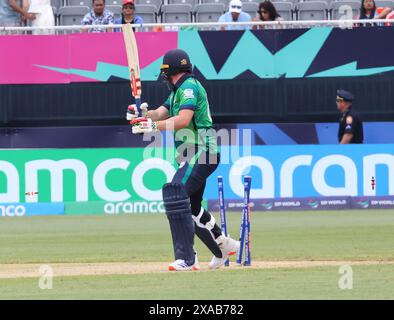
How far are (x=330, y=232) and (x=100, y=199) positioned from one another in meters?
5.29

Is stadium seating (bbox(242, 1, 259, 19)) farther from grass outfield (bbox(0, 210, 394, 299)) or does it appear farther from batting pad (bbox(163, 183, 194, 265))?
batting pad (bbox(163, 183, 194, 265))

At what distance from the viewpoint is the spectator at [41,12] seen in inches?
838

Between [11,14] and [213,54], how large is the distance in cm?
376

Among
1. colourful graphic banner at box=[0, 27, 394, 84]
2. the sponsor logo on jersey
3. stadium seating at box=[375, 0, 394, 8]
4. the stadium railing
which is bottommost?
the sponsor logo on jersey

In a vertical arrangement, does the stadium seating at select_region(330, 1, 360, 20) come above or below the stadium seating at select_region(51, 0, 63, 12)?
below

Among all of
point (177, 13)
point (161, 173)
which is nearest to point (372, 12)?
point (177, 13)

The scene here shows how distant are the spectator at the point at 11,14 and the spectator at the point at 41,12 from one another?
0.10 m

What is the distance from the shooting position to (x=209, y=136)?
38.3 ft

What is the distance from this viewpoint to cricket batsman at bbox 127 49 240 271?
1142 centimetres

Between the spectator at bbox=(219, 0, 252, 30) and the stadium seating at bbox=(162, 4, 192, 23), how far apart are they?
93 cm

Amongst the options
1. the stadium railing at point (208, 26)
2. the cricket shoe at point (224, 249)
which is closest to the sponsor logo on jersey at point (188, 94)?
the cricket shoe at point (224, 249)

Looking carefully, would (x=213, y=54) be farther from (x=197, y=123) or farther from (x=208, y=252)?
(x=197, y=123)

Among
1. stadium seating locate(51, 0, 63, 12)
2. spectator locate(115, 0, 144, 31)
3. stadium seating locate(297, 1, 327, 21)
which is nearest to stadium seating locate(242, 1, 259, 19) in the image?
stadium seating locate(297, 1, 327, 21)

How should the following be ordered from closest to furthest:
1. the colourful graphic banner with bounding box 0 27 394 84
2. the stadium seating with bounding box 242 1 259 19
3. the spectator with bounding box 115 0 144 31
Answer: the spectator with bounding box 115 0 144 31
the colourful graphic banner with bounding box 0 27 394 84
the stadium seating with bounding box 242 1 259 19
